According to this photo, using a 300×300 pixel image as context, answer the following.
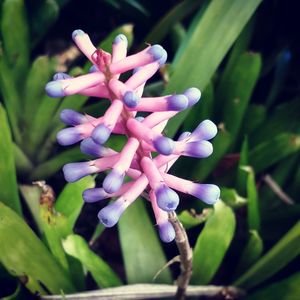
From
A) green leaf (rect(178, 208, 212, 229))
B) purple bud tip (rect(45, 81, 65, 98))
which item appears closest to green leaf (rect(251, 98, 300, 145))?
green leaf (rect(178, 208, 212, 229))

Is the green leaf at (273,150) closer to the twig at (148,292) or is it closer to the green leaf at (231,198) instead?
the green leaf at (231,198)

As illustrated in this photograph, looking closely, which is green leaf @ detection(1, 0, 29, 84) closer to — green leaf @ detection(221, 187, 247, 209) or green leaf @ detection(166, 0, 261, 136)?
green leaf @ detection(166, 0, 261, 136)

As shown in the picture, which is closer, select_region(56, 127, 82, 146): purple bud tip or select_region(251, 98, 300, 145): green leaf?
select_region(56, 127, 82, 146): purple bud tip

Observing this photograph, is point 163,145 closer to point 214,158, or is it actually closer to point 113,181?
point 113,181

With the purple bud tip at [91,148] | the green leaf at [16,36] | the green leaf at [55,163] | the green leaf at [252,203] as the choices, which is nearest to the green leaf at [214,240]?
the green leaf at [252,203]

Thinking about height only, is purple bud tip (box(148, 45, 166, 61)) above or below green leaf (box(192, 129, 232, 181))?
above

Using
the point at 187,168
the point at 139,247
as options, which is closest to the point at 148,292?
the point at 139,247

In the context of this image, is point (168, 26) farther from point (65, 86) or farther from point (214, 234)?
point (65, 86)
